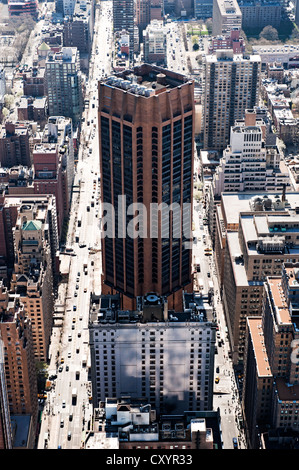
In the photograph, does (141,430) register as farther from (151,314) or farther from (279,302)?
(279,302)

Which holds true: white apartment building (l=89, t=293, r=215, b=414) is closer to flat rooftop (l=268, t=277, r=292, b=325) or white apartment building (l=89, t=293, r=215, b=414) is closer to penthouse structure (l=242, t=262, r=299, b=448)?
penthouse structure (l=242, t=262, r=299, b=448)

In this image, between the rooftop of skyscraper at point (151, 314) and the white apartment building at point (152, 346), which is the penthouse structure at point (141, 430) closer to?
the white apartment building at point (152, 346)

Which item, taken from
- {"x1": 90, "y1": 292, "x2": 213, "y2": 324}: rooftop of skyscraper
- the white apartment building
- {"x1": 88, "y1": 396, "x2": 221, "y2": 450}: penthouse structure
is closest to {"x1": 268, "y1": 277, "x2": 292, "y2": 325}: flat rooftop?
the white apartment building

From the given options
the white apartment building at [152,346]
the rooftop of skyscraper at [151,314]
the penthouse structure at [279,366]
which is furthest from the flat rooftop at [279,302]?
the rooftop of skyscraper at [151,314]

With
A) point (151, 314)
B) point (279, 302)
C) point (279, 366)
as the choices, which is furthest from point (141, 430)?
point (279, 302)
